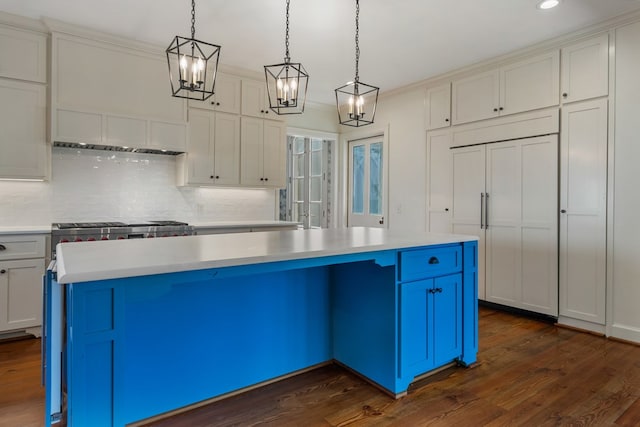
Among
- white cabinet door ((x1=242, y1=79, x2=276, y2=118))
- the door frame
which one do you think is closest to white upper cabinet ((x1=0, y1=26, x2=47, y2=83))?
white cabinet door ((x1=242, y1=79, x2=276, y2=118))

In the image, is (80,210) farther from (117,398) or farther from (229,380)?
(117,398)

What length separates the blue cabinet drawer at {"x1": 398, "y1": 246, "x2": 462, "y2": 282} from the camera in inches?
85.4

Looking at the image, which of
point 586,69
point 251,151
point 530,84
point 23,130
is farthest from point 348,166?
point 23,130

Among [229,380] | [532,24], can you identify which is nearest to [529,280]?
[532,24]

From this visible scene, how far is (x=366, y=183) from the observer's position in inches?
221

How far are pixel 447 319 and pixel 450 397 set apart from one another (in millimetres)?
460

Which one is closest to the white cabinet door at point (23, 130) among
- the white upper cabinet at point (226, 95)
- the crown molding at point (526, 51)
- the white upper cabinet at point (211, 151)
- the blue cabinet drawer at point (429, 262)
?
the white upper cabinet at point (211, 151)

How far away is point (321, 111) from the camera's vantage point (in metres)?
5.68

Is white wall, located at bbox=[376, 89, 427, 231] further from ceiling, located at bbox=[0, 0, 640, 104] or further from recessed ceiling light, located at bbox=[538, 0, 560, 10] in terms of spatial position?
recessed ceiling light, located at bbox=[538, 0, 560, 10]

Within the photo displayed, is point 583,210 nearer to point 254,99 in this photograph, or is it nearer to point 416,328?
point 416,328

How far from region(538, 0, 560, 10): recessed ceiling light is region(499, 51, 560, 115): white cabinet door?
0.72 meters

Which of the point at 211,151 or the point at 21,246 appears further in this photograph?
the point at 211,151

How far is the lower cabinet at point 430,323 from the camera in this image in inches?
85.1

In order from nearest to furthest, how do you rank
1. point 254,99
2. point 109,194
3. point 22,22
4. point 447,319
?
point 447,319
point 22,22
point 109,194
point 254,99
